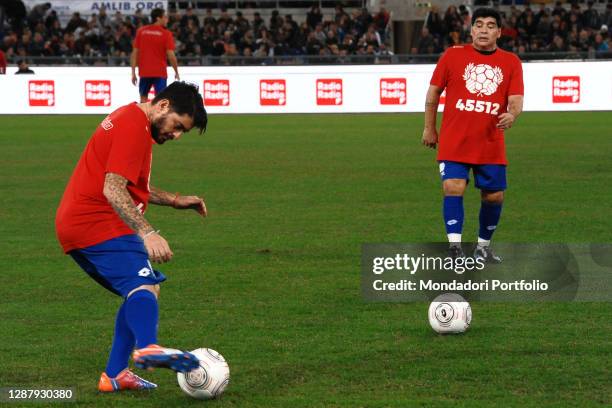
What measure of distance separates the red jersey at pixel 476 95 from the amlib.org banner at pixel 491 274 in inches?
34.6

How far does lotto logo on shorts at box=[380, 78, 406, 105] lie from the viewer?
97.5ft

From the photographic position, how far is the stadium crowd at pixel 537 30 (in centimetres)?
3203

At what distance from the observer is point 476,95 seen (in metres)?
9.20

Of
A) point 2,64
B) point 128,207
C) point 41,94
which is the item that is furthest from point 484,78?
point 41,94

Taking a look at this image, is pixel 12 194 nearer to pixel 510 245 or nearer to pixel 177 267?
pixel 177 267

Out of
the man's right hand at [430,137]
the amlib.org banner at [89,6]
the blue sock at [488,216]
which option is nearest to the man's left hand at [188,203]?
the man's right hand at [430,137]

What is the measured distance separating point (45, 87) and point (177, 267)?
21.7 meters

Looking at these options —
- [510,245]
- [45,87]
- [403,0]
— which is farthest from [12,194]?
[403,0]

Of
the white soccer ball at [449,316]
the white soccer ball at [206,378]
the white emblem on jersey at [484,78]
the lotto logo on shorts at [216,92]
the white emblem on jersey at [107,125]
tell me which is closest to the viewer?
the white emblem on jersey at [107,125]

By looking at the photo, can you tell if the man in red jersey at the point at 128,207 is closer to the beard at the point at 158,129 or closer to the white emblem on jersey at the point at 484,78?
the beard at the point at 158,129

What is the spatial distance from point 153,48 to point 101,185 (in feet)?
53.8

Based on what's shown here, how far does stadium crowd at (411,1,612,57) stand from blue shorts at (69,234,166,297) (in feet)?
88.4

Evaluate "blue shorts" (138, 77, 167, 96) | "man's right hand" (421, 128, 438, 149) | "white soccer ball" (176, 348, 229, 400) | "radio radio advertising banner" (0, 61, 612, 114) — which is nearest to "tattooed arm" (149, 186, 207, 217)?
"white soccer ball" (176, 348, 229, 400)

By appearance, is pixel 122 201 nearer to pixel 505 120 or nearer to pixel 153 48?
pixel 505 120
